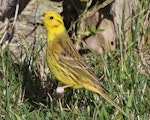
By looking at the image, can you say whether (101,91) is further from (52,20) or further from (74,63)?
(52,20)

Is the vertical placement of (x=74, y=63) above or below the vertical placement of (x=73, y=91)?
above

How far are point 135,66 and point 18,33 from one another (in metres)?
1.15

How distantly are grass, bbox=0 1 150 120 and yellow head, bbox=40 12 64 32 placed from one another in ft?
1.62

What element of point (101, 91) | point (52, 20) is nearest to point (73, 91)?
point (101, 91)

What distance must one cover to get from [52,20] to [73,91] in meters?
0.63

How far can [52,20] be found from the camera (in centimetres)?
462

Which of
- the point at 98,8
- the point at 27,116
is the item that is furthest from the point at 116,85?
the point at 98,8

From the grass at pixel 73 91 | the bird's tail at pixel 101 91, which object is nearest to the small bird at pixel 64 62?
the bird's tail at pixel 101 91

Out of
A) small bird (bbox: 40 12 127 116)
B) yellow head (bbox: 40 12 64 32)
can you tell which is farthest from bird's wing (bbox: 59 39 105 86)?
yellow head (bbox: 40 12 64 32)

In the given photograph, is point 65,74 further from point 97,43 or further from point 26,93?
point 97,43

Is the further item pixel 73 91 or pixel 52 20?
pixel 73 91

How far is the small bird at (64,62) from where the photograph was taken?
4.47 metres

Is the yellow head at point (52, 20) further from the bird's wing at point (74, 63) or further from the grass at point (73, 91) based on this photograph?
the grass at point (73, 91)

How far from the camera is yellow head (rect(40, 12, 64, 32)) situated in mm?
4621
